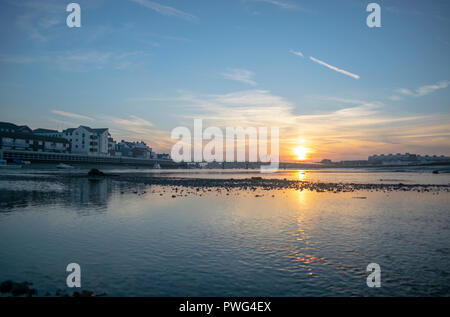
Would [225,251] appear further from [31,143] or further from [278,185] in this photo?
[31,143]

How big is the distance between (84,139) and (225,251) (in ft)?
504

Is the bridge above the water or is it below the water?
above

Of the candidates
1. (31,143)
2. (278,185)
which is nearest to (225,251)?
(278,185)

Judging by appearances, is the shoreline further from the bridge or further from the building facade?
the building facade

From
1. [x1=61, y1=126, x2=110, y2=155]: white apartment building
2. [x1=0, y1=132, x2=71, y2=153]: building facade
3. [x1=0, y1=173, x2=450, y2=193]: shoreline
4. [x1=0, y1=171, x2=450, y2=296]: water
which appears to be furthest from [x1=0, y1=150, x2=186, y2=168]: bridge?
→ [x1=0, y1=171, x2=450, y2=296]: water

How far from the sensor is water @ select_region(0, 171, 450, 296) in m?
8.70

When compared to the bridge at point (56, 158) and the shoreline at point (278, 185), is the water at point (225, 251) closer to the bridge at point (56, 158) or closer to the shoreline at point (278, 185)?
the shoreline at point (278, 185)

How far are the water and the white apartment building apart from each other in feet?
454

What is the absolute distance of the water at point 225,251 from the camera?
8703 millimetres

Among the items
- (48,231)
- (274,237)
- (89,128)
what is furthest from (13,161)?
(274,237)

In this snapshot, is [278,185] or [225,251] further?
[278,185]

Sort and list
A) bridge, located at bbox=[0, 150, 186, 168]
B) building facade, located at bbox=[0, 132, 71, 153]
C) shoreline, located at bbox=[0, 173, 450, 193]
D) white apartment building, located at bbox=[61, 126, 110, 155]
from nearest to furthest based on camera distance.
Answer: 1. shoreline, located at bbox=[0, 173, 450, 193]
2. bridge, located at bbox=[0, 150, 186, 168]
3. building facade, located at bbox=[0, 132, 71, 153]
4. white apartment building, located at bbox=[61, 126, 110, 155]

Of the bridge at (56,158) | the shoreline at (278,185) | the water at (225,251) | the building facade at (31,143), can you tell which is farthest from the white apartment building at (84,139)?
the water at (225,251)

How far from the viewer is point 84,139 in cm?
14950
